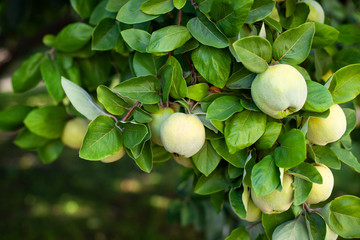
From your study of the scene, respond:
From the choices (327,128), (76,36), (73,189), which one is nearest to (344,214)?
(327,128)

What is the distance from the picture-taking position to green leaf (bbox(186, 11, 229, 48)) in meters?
0.72

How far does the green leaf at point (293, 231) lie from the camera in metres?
0.75

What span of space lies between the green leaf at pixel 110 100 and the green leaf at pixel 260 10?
324 millimetres

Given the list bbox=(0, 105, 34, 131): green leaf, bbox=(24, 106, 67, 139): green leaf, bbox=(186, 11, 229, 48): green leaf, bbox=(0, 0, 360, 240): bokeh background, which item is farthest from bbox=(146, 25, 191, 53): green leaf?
bbox=(0, 0, 360, 240): bokeh background

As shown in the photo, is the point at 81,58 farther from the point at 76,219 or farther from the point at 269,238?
the point at 76,219

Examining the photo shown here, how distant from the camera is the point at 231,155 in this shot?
2.48 ft

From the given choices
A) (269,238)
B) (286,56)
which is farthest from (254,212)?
(286,56)

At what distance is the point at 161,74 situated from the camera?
2.56 ft

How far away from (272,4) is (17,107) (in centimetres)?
82

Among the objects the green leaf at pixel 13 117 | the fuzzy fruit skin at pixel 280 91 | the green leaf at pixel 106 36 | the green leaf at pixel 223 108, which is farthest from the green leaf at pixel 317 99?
the green leaf at pixel 13 117

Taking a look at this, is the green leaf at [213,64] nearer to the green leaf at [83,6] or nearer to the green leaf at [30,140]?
the green leaf at [83,6]

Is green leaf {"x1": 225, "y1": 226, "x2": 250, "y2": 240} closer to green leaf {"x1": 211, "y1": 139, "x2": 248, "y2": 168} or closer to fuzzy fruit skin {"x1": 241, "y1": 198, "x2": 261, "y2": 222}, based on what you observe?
fuzzy fruit skin {"x1": 241, "y1": 198, "x2": 261, "y2": 222}

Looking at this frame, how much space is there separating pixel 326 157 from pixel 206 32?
1.29ft

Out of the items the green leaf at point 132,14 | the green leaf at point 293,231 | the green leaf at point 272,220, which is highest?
the green leaf at point 132,14
